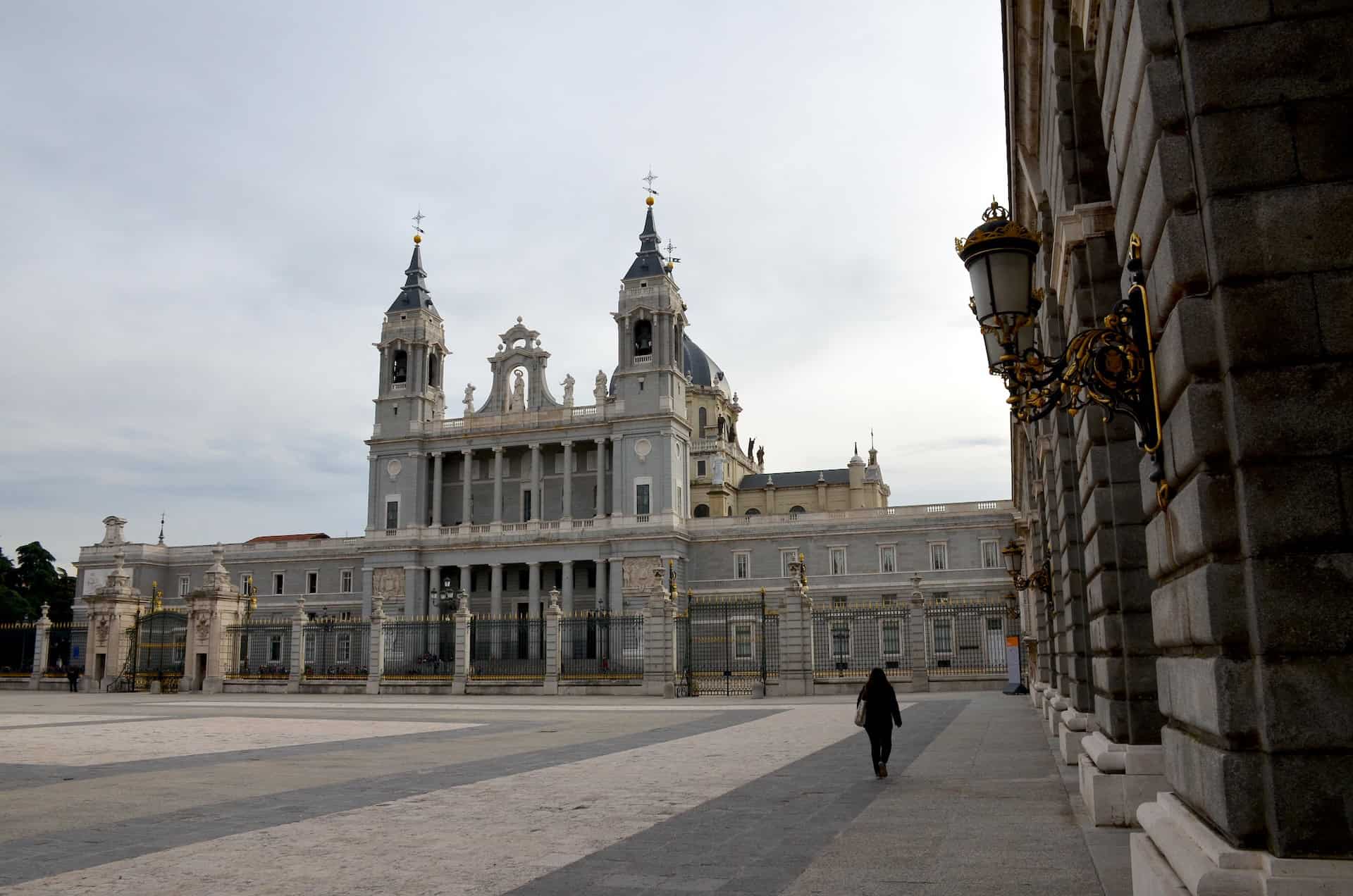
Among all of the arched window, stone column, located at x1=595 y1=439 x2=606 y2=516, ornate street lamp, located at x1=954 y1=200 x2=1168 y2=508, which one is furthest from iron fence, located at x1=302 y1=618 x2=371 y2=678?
ornate street lamp, located at x1=954 y1=200 x2=1168 y2=508

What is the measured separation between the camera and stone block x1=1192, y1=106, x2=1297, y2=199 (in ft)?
11.8

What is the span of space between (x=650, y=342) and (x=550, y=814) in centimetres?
5684

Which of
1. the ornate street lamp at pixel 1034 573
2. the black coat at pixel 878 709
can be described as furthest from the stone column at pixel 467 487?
the black coat at pixel 878 709

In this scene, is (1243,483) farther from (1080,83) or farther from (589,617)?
(589,617)

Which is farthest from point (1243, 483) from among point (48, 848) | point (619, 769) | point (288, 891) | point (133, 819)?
point (619, 769)

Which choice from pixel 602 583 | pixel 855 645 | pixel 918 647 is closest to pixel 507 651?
pixel 602 583

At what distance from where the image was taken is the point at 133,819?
376 inches

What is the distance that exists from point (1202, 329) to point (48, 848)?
881 centimetres

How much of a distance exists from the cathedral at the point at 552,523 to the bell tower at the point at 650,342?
0.36 feet

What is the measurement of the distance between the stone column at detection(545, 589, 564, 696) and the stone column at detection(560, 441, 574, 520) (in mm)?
28995

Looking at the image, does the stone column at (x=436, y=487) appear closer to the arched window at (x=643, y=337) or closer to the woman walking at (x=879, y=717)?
the arched window at (x=643, y=337)

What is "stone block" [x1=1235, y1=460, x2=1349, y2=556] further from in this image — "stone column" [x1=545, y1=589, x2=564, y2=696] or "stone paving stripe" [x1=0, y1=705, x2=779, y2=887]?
"stone column" [x1=545, y1=589, x2=564, y2=696]

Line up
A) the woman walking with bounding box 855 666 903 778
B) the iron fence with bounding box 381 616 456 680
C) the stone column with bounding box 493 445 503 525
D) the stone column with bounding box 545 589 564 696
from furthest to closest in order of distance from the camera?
the stone column with bounding box 493 445 503 525 < the iron fence with bounding box 381 616 456 680 < the stone column with bounding box 545 589 564 696 < the woman walking with bounding box 855 666 903 778

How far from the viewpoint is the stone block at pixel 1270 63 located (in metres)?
3.63
